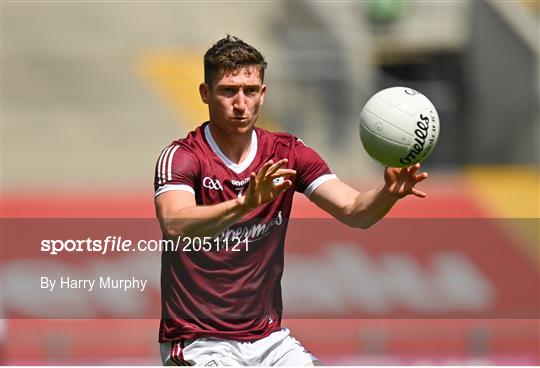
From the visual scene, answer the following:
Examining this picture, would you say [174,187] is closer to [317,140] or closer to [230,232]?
[230,232]

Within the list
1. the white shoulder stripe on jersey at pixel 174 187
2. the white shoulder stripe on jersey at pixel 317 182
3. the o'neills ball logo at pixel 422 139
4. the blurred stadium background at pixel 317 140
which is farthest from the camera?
the blurred stadium background at pixel 317 140

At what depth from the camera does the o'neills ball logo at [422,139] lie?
528 cm

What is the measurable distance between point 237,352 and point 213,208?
0.77 metres

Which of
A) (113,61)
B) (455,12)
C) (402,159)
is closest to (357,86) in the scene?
(455,12)

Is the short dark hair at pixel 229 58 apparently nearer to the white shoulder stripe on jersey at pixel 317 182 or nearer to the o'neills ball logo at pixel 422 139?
the white shoulder stripe on jersey at pixel 317 182

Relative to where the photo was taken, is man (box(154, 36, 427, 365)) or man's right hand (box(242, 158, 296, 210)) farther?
man (box(154, 36, 427, 365))

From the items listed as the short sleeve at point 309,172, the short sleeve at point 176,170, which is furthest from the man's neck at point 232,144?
the short sleeve at point 309,172

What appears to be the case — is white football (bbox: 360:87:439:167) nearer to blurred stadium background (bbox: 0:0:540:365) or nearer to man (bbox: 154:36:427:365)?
man (bbox: 154:36:427:365)

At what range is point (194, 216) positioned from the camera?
16.3 feet

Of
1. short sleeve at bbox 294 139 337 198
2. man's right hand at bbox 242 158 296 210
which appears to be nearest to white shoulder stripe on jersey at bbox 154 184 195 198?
man's right hand at bbox 242 158 296 210

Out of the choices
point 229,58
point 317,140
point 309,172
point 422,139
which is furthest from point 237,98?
point 317,140

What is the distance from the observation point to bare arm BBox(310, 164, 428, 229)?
17.2 ft

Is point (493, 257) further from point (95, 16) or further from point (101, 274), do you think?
point (95, 16)

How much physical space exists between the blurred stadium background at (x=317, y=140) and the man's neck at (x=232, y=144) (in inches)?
195
